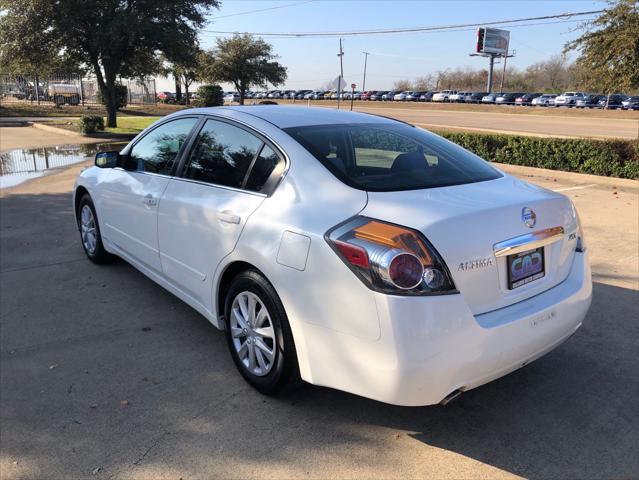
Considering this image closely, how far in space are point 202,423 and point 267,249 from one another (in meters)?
1.00

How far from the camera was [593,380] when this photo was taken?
3307 millimetres

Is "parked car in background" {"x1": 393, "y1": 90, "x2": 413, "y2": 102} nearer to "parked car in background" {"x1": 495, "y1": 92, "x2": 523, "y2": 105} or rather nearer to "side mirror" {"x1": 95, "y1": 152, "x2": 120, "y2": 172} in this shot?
"parked car in background" {"x1": 495, "y1": 92, "x2": 523, "y2": 105}

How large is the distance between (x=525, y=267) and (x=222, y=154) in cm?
197

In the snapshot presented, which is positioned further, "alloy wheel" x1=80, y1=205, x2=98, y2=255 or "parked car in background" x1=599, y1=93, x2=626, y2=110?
"parked car in background" x1=599, y1=93, x2=626, y2=110

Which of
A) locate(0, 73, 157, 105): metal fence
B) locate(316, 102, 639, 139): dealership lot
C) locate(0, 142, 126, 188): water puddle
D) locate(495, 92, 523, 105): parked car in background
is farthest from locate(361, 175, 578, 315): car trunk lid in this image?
locate(495, 92, 523, 105): parked car in background

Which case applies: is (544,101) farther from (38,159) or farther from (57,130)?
(38,159)

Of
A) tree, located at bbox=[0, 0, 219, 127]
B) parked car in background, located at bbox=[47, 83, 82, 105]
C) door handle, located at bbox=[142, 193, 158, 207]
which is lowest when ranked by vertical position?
door handle, located at bbox=[142, 193, 158, 207]

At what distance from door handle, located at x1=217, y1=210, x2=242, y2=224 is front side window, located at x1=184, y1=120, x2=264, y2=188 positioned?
19 centimetres

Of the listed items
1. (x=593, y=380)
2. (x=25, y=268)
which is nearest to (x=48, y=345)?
(x=25, y=268)

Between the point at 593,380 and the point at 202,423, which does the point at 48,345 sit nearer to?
the point at 202,423

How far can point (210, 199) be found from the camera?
3.35 metres

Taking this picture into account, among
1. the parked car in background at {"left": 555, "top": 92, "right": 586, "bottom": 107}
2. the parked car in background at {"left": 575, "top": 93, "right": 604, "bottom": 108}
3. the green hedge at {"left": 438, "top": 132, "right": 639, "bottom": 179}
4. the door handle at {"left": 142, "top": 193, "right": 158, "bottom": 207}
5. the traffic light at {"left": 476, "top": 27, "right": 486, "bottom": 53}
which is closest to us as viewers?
the door handle at {"left": 142, "top": 193, "right": 158, "bottom": 207}

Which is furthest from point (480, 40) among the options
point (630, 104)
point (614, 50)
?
point (614, 50)

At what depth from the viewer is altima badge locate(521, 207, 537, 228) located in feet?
8.71
